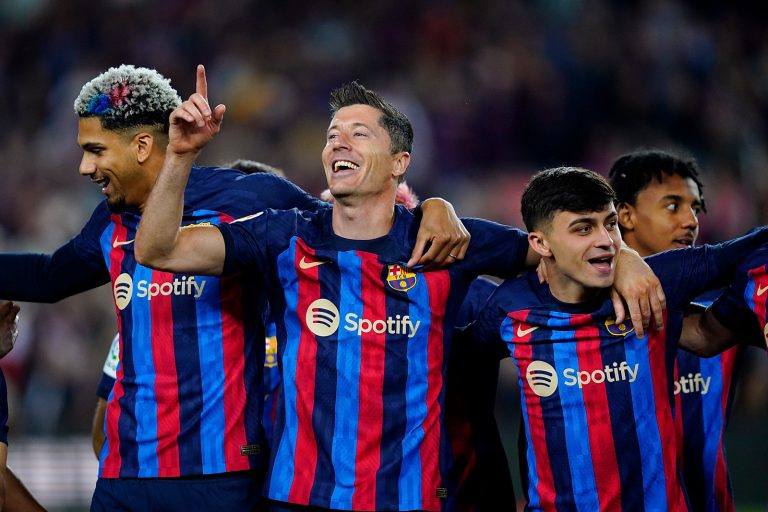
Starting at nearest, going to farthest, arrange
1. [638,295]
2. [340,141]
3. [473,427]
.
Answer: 1. [638,295]
2. [340,141]
3. [473,427]

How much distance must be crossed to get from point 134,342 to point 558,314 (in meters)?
1.56

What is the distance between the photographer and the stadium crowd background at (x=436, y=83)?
10.6 metres

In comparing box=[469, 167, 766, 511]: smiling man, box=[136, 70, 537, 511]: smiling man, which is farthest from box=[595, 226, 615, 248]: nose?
box=[136, 70, 537, 511]: smiling man

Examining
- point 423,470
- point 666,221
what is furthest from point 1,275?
point 666,221

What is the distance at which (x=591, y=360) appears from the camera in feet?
13.0

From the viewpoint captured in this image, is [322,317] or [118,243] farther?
[118,243]

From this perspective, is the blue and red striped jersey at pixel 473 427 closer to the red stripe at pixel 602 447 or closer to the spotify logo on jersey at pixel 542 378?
the spotify logo on jersey at pixel 542 378

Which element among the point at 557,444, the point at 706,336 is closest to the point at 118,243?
the point at 557,444

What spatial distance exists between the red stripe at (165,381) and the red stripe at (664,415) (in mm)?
1714

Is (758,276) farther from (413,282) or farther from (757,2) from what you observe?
(757,2)

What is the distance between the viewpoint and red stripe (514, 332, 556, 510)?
397 centimetres

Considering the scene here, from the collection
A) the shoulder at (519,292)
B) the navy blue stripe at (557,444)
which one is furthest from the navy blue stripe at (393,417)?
the navy blue stripe at (557,444)

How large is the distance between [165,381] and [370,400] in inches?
32.3

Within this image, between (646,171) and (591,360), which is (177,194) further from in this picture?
(646,171)
